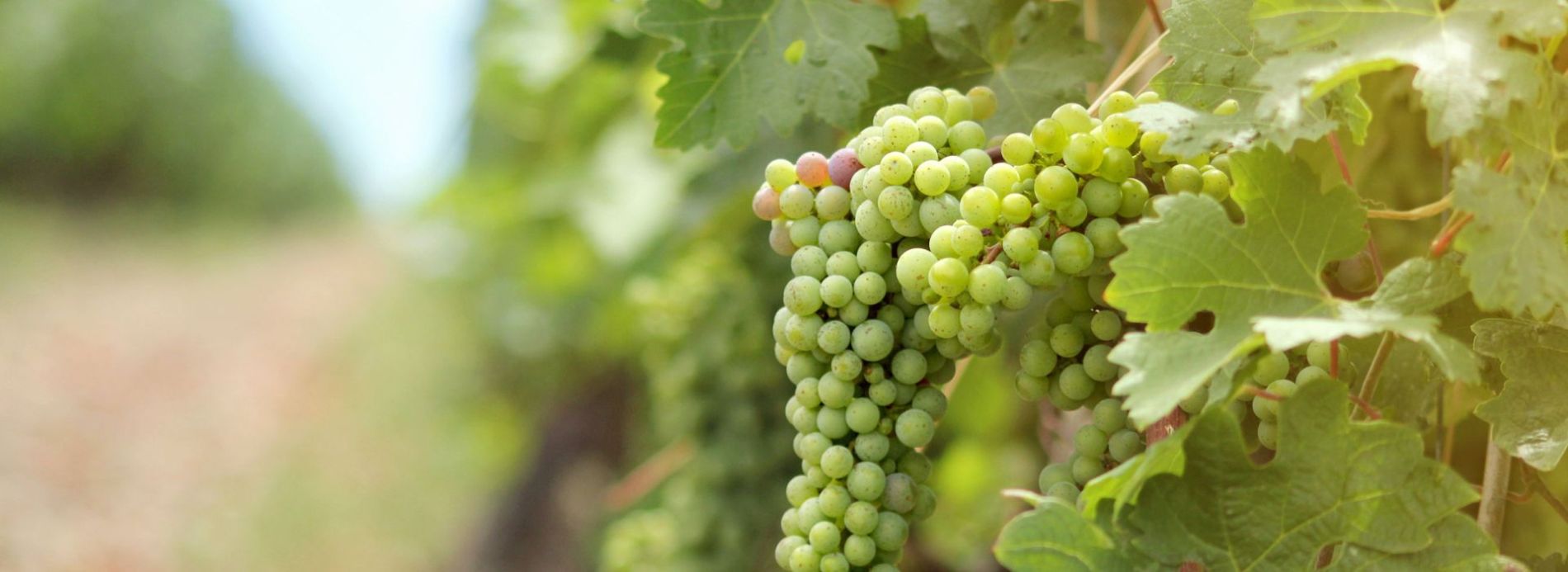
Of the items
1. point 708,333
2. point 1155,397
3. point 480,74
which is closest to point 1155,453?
point 1155,397

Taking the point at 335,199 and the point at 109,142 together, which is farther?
the point at 335,199

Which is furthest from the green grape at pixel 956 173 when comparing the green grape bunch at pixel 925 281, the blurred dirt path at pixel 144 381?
the blurred dirt path at pixel 144 381

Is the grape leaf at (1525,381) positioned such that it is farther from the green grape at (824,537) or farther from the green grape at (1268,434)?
the green grape at (824,537)

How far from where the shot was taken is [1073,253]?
0.42 meters

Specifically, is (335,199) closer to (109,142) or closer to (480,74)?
(109,142)

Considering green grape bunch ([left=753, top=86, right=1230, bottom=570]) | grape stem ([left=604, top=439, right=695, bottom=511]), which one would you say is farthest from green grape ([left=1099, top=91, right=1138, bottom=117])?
grape stem ([left=604, top=439, right=695, bottom=511])

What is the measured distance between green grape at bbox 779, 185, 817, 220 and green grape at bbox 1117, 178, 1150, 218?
0.41 ft

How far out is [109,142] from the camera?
264 inches

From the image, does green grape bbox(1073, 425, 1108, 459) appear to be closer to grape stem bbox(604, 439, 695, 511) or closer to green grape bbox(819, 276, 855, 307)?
green grape bbox(819, 276, 855, 307)

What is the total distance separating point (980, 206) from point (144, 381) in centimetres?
519

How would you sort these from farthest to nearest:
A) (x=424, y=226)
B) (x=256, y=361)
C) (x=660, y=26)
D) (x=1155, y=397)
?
(x=256, y=361) → (x=424, y=226) → (x=660, y=26) → (x=1155, y=397)

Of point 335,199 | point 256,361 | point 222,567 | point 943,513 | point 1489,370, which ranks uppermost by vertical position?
point 1489,370

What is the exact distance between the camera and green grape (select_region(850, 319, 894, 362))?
444 mm

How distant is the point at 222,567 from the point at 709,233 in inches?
119
